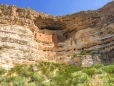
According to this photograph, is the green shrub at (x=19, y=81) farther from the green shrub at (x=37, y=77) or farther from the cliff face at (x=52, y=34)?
the cliff face at (x=52, y=34)

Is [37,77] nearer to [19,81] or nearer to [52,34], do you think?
[19,81]

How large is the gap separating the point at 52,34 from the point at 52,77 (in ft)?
36.8

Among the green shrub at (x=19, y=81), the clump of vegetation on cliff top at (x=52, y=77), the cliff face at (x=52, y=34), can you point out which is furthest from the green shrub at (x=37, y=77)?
the cliff face at (x=52, y=34)

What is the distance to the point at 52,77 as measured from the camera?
1377 cm

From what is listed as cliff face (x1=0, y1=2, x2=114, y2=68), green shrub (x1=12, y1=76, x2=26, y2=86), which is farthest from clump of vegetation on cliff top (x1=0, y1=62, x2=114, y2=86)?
cliff face (x1=0, y1=2, x2=114, y2=68)

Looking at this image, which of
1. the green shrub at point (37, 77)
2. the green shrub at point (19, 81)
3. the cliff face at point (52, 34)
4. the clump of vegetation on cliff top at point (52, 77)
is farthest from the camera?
the cliff face at point (52, 34)

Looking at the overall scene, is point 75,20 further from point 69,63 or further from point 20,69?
point 20,69

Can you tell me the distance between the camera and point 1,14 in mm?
21000

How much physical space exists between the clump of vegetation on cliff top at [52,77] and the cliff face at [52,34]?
2351 mm

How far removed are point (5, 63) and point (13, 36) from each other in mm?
3519

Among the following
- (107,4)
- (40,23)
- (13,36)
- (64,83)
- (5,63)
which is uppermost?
(107,4)

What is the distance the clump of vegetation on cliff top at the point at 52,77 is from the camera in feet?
39.3

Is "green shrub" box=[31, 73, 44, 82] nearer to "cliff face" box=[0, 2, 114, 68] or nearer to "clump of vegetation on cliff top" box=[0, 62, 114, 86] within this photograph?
"clump of vegetation on cliff top" box=[0, 62, 114, 86]

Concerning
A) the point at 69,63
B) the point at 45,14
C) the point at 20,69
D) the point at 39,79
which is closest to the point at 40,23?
the point at 45,14
